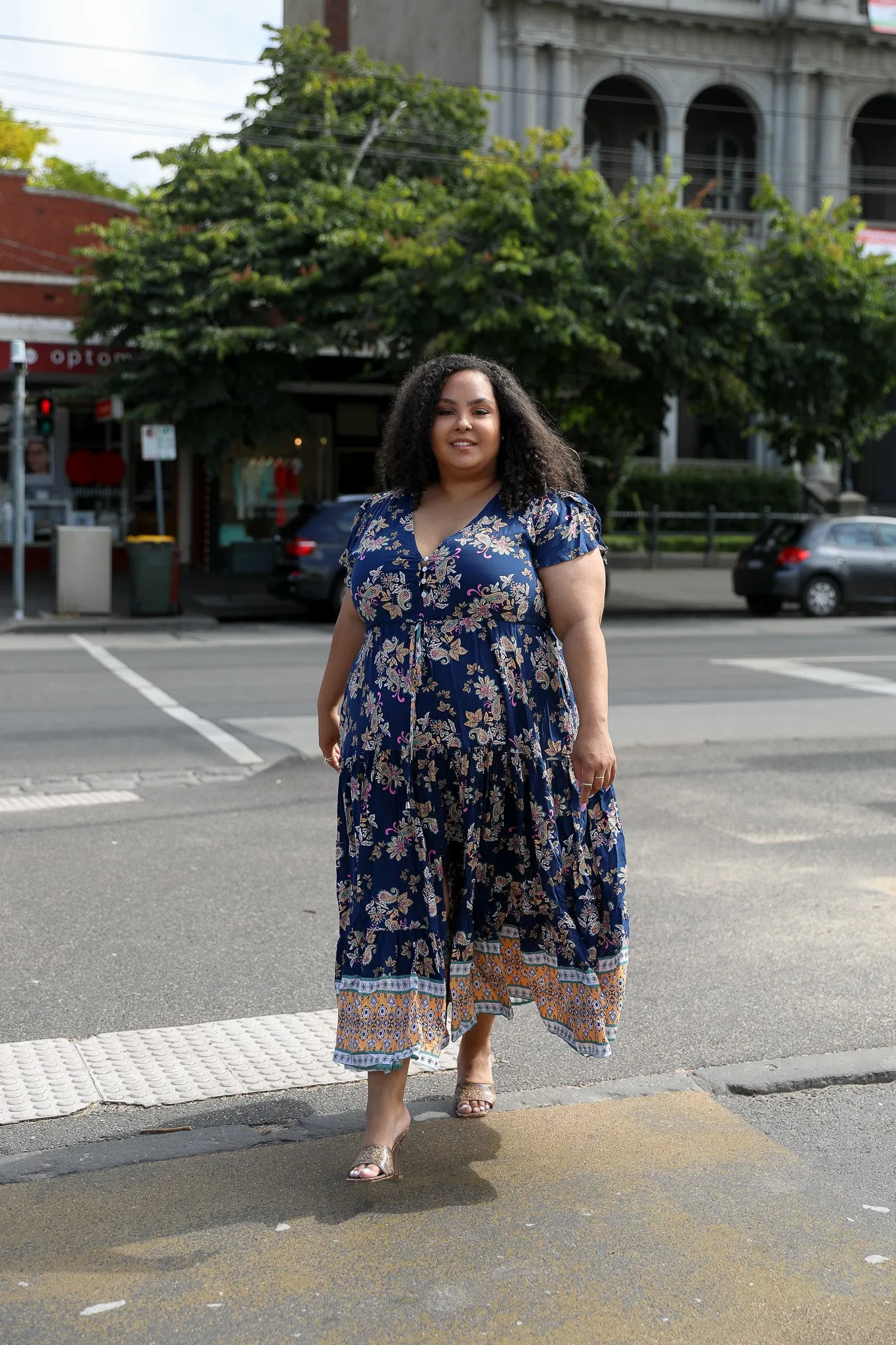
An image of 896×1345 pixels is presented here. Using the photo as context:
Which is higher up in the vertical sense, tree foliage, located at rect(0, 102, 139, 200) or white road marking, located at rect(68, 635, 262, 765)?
tree foliage, located at rect(0, 102, 139, 200)

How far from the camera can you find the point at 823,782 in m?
9.20

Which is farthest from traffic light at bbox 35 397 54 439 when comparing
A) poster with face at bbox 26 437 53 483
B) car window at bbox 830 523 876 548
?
car window at bbox 830 523 876 548

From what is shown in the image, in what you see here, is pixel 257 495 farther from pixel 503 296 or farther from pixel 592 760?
pixel 592 760

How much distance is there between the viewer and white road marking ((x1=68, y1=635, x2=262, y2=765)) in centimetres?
1017

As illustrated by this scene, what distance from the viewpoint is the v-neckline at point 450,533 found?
375 cm

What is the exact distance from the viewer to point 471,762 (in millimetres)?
3693

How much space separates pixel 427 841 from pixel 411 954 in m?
0.27

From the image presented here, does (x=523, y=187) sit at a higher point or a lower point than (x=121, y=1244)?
higher

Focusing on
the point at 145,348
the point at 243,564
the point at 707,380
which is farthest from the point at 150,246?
the point at 707,380

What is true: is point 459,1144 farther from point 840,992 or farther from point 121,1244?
point 840,992

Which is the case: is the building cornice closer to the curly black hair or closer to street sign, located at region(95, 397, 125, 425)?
street sign, located at region(95, 397, 125, 425)

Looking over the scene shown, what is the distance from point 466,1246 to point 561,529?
65.2 inches

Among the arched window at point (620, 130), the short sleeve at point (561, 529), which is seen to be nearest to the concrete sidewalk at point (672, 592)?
the arched window at point (620, 130)

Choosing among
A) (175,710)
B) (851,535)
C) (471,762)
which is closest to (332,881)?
(471,762)
